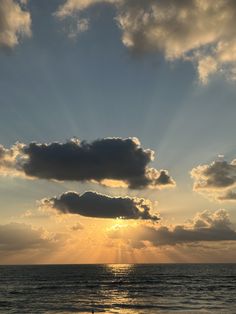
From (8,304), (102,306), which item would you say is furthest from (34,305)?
(102,306)

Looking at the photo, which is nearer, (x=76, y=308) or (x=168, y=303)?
(x=76, y=308)

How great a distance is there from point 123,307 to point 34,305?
50.7 ft

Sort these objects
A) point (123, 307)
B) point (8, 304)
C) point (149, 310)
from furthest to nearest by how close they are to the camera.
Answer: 1. point (8, 304)
2. point (123, 307)
3. point (149, 310)

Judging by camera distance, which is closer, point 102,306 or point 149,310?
point 149,310

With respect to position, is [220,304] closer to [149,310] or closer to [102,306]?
[149,310]

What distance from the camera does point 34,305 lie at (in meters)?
70.8

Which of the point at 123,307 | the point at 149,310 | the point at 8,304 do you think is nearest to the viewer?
the point at 149,310

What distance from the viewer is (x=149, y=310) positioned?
206 ft

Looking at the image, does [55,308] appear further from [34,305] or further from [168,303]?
[168,303]

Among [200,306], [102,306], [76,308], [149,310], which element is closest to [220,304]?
[200,306]

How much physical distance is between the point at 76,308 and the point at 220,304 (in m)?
24.2

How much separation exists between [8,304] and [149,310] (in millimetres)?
26515

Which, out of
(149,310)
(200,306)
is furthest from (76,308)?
(200,306)

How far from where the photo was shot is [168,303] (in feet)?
235
